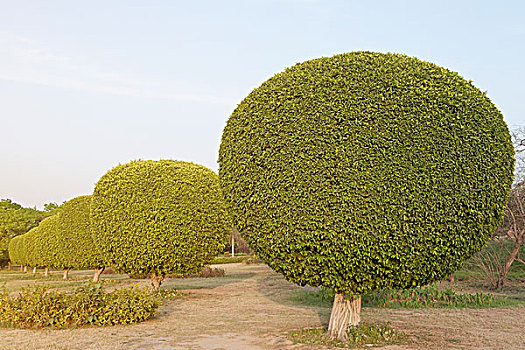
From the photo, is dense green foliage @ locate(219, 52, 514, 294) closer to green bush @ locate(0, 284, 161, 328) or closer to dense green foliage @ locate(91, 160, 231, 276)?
green bush @ locate(0, 284, 161, 328)

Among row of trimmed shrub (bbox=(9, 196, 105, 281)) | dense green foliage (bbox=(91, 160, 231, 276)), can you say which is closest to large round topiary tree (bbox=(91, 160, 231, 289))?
dense green foliage (bbox=(91, 160, 231, 276))

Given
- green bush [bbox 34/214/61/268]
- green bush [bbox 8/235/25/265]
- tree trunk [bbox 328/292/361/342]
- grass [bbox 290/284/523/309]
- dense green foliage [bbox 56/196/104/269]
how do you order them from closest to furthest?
tree trunk [bbox 328/292/361/342] < grass [bbox 290/284/523/309] < dense green foliage [bbox 56/196/104/269] < green bush [bbox 34/214/61/268] < green bush [bbox 8/235/25/265]

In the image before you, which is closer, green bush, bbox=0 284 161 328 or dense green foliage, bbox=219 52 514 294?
dense green foliage, bbox=219 52 514 294

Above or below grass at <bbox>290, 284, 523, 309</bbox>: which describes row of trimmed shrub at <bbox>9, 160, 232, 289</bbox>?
above

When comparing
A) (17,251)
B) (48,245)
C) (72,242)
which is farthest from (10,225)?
(72,242)

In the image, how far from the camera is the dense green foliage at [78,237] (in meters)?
19.7

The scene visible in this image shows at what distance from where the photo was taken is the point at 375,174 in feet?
19.3

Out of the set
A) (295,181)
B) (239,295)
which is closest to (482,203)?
(295,181)

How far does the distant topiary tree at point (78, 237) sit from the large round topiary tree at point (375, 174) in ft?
50.5

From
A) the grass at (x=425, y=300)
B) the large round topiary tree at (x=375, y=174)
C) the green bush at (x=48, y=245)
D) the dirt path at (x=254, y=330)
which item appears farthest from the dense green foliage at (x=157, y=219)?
the green bush at (x=48, y=245)

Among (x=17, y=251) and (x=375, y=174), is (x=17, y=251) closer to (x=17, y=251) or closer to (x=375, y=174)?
(x=17, y=251)

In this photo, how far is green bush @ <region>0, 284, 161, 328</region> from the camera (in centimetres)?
859

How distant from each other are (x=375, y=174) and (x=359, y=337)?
2683 mm

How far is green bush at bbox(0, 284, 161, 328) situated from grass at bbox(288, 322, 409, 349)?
3.66 metres
